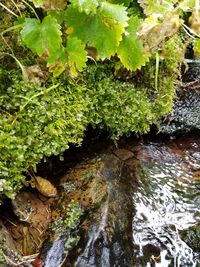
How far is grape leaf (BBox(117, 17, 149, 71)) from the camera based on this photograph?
2.34 m

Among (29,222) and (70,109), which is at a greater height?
(70,109)

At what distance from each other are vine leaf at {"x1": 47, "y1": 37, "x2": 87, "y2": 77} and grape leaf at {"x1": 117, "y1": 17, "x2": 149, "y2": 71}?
27 cm

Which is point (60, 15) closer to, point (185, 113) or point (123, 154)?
point (123, 154)

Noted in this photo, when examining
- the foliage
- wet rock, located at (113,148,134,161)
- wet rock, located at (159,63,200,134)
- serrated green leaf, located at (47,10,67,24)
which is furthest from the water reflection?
serrated green leaf, located at (47,10,67,24)

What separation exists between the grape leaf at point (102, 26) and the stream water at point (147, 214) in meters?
0.95

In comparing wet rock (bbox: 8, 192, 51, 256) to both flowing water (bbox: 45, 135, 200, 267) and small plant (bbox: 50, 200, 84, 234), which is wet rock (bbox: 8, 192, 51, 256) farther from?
→ flowing water (bbox: 45, 135, 200, 267)

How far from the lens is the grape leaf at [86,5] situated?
2.04 m

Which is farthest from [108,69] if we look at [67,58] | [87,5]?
[87,5]

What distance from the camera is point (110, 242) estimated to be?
2.22m

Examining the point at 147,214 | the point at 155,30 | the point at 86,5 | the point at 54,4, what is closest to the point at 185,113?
the point at 155,30

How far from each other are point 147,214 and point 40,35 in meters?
1.40

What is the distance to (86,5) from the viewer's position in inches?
80.6

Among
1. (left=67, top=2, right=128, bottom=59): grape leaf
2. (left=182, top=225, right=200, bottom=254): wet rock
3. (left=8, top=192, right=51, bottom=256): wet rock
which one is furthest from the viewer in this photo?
(left=182, top=225, right=200, bottom=254): wet rock

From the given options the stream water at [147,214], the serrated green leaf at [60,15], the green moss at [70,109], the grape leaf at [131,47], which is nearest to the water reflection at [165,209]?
the stream water at [147,214]
